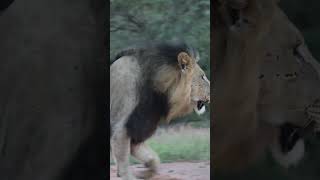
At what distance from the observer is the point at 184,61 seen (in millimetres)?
3502

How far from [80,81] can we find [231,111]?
108cm

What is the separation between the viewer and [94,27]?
11.2ft

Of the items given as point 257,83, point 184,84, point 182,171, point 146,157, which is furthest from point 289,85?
point 146,157

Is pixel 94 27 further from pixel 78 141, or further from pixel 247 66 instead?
pixel 247 66

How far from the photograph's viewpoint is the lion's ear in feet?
11.5

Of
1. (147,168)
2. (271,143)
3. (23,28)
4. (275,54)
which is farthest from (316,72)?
(23,28)

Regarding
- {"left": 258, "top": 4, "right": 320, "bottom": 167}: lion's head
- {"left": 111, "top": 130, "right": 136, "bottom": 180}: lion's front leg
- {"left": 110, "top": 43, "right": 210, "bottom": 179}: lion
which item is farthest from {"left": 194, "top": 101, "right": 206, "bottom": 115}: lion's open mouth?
{"left": 111, "top": 130, "right": 136, "bottom": 180}: lion's front leg

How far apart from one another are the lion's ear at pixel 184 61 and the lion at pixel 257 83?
0.58ft

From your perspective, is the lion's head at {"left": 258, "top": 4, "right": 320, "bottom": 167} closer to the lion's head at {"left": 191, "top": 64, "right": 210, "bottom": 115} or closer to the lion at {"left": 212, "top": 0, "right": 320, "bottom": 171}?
the lion at {"left": 212, "top": 0, "right": 320, "bottom": 171}

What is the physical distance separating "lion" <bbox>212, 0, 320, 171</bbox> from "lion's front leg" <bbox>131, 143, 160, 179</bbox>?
420 mm

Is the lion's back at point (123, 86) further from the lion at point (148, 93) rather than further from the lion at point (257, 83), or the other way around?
the lion at point (257, 83)

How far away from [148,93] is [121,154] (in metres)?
0.47

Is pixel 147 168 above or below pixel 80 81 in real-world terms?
below

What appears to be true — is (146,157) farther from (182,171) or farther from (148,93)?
(148,93)
